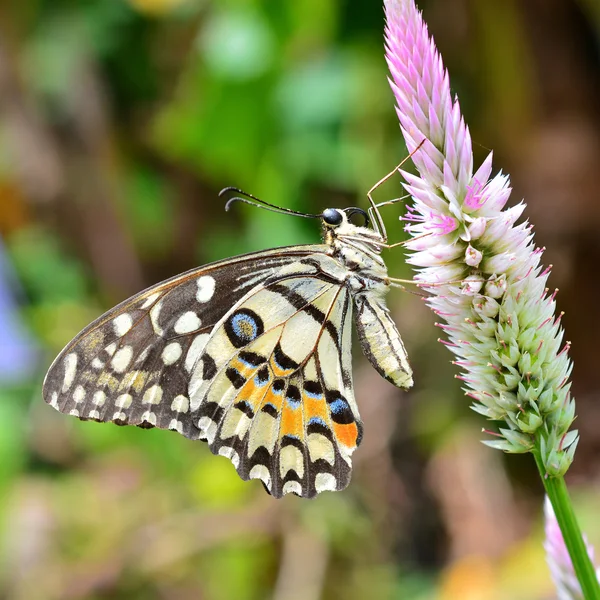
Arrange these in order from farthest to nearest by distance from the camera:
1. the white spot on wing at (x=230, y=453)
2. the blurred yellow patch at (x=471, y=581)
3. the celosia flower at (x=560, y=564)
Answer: the blurred yellow patch at (x=471, y=581) < the white spot on wing at (x=230, y=453) < the celosia flower at (x=560, y=564)

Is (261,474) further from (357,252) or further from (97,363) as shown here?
(357,252)

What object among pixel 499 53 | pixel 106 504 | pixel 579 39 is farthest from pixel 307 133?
pixel 106 504

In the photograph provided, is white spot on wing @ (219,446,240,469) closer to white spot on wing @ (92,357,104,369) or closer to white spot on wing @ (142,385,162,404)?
white spot on wing @ (142,385,162,404)

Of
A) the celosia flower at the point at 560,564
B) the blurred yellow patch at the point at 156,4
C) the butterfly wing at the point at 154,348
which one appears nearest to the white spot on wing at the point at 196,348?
the butterfly wing at the point at 154,348

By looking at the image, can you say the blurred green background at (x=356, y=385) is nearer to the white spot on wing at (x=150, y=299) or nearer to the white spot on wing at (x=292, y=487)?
the white spot on wing at (x=292, y=487)

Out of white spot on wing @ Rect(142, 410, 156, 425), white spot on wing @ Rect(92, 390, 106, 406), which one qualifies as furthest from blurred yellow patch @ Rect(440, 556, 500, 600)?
white spot on wing @ Rect(92, 390, 106, 406)

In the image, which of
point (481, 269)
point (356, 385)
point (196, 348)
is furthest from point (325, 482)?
point (356, 385)
